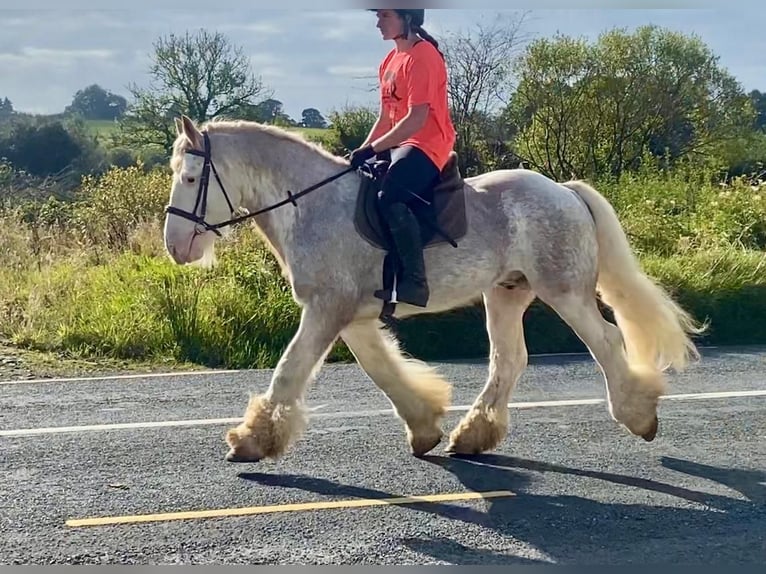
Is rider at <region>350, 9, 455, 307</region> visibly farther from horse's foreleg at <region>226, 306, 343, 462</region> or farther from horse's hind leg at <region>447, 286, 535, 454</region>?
horse's hind leg at <region>447, 286, 535, 454</region>

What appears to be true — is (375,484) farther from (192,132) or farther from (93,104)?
(93,104)

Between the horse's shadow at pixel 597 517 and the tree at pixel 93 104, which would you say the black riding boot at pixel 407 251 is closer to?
the horse's shadow at pixel 597 517

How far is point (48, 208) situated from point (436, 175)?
44.1 ft

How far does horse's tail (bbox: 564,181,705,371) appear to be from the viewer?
641cm

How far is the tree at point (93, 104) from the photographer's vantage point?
22.8 meters

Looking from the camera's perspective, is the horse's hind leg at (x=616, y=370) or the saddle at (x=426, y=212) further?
the horse's hind leg at (x=616, y=370)

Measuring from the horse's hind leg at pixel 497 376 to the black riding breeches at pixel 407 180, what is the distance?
3.37ft

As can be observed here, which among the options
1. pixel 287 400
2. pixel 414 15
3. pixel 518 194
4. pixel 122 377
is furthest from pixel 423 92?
pixel 122 377

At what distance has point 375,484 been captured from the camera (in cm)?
561

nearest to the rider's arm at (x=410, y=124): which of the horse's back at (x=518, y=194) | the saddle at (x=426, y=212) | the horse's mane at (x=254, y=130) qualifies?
the saddle at (x=426, y=212)

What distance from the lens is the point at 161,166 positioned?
19812 mm

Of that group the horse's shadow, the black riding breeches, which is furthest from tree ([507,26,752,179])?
the horse's shadow

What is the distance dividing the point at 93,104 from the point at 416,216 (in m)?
19.4

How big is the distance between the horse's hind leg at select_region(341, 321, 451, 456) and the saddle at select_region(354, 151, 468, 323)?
0.30 meters
